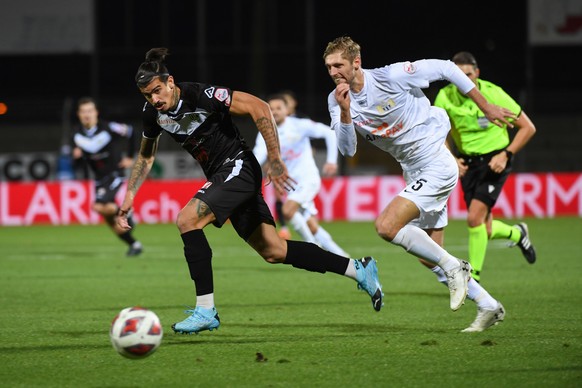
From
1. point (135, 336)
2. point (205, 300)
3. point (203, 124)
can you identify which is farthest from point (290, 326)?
point (135, 336)

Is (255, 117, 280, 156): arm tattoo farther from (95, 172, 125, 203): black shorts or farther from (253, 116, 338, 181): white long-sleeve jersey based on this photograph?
(95, 172, 125, 203): black shorts

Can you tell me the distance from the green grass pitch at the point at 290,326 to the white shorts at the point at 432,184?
0.91m

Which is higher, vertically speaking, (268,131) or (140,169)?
(268,131)

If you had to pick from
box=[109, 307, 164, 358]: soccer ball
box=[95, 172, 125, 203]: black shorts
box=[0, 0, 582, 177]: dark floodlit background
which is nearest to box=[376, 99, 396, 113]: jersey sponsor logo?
box=[109, 307, 164, 358]: soccer ball

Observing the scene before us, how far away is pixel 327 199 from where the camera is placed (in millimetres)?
23219

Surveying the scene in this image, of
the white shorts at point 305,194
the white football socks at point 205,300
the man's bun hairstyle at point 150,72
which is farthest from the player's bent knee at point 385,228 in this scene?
the white shorts at point 305,194

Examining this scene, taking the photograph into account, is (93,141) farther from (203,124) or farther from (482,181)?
(203,124)

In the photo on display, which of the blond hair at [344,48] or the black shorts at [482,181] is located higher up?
the blond hair at [344,48]

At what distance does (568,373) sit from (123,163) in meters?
10.9

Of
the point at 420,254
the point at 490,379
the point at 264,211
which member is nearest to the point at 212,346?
the point at 264,211

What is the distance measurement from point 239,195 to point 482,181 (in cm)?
366

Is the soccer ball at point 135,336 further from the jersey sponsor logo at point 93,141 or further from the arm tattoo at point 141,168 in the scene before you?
the jersey sponsor logo at point 93,141

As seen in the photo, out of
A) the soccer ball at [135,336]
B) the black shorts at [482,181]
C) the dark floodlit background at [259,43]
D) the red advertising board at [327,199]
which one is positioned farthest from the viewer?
the dark floodlit background at [259,43]

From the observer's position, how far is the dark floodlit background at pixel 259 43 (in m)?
32.9
